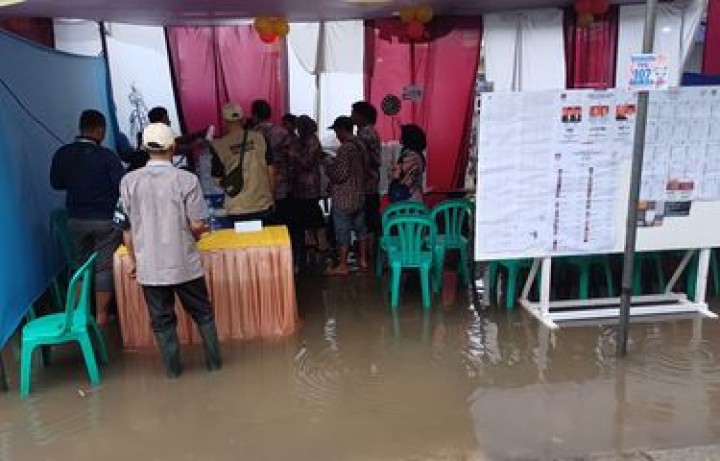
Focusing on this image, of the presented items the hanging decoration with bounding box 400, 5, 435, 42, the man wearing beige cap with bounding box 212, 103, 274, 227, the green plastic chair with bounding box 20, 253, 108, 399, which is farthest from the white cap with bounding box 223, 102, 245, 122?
the hanging decoration with bounding box 400, 5, 435, 42

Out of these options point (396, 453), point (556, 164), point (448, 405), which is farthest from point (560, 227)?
point (396, 453)

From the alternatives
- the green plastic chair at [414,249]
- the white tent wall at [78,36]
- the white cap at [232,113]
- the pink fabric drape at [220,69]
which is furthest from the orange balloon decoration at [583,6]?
the white tent wall at [78,36]

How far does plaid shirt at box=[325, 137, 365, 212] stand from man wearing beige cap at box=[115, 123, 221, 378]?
2.15m

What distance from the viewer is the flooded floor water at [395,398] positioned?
3.30m

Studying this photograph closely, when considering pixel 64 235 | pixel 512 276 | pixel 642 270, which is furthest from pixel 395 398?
pixel 642 270

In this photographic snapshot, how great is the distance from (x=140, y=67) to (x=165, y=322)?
465 cm

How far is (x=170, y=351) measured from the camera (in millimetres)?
4086

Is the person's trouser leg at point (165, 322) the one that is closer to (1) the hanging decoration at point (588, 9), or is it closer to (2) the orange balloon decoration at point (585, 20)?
(1) the hanging decoration at point (588, 9)

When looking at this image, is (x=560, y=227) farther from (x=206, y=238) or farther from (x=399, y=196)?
(x=206, y=238)

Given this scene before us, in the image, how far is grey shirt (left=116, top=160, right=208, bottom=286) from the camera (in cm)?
382

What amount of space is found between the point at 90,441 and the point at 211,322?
3.21 ft

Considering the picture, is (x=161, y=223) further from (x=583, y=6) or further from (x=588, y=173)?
(x=583, y=6)

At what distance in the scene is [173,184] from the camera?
3.82 m

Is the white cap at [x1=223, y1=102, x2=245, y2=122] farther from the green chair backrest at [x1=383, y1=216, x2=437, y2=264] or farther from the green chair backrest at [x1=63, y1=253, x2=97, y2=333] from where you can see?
the green chair backrest at [x1=63, y1=253, x2=97, y2=333]
